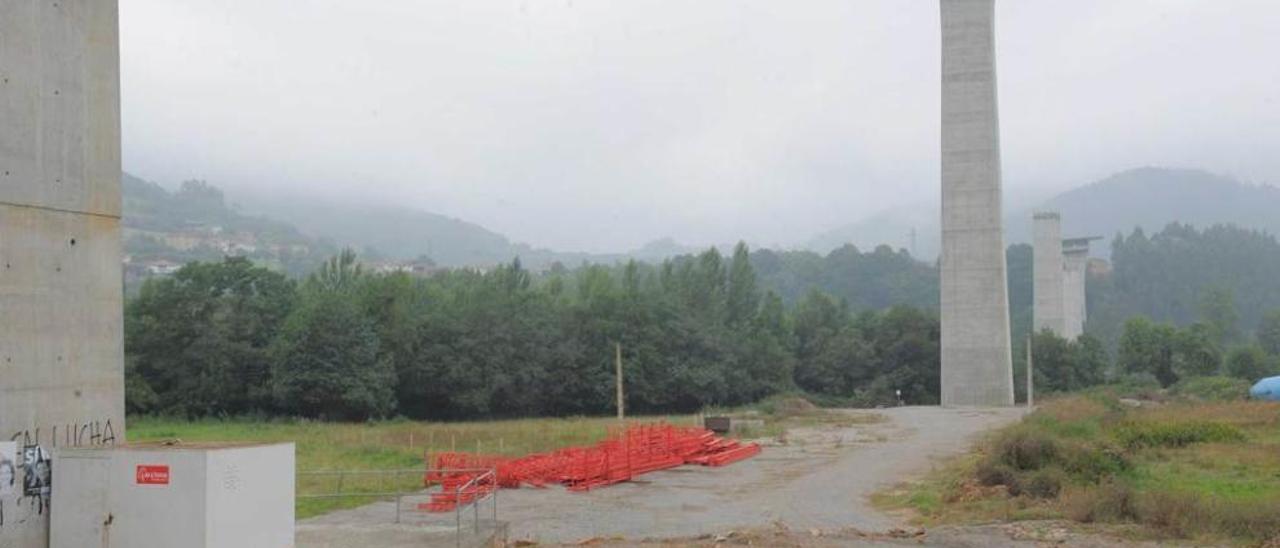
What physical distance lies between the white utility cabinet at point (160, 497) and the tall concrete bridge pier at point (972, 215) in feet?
196

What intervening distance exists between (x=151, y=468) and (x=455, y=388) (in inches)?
2376

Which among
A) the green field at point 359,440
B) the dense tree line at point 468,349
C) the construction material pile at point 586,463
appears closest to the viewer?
the construction material pile at point 586,463

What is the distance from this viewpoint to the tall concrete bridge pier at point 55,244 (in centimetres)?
1229

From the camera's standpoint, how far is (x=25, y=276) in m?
12.4

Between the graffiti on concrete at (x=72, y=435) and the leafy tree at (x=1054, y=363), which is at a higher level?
the graffiti on concrete at (x=72, y=435)

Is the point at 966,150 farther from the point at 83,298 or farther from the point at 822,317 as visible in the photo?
the point at 83,298

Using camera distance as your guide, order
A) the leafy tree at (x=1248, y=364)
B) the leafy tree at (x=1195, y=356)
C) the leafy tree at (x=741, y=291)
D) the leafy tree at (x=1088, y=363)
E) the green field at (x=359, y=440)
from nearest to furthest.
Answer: the green field at (x=359, y=440) < the leafy tree at (x=1248, y=364) < the leafy tree at (x=1088, y=363) < the leafy tree at (x=1195, y=356) < the leafy tree at (x=741, y=291)

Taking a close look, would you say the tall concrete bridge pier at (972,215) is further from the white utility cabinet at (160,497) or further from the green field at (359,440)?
the white utility cabinet at (160,497)

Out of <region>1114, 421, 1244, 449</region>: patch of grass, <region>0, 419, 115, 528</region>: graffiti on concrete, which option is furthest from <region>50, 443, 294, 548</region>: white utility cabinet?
<region>1114, 421, 1244, 449</region>: patch of grass

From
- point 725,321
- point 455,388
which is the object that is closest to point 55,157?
point 455,388

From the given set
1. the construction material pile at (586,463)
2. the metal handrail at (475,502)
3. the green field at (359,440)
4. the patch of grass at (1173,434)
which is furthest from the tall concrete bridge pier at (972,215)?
the metal handrail at (475,502)

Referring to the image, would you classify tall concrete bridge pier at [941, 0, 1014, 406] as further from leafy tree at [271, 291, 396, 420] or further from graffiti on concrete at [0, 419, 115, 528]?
graffiti on concrete at [0, 419, 115, 528]

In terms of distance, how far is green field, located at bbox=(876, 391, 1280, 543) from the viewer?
19797 millimetres

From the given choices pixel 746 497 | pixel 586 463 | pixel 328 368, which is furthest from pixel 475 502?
pixel 328 368
